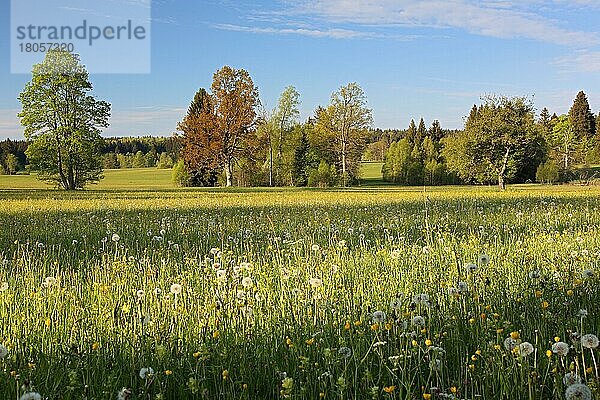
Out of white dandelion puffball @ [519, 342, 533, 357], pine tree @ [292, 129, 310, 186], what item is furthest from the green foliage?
white dandelion puffball @ [519, 342, 533, 357]

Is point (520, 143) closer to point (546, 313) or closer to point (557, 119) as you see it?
point (546, 313)

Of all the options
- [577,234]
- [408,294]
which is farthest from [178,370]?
[577,234]

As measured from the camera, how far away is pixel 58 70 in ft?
150

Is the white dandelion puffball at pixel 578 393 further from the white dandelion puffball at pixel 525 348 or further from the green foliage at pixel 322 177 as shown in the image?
the green foliage at pixel 322 177

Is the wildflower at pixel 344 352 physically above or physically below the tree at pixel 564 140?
below

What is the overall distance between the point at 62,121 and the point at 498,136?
36579 millimetres

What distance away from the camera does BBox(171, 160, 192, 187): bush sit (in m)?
64.6

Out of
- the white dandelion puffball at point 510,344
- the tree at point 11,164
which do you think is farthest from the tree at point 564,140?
the white dandelion puffball at point 510,344

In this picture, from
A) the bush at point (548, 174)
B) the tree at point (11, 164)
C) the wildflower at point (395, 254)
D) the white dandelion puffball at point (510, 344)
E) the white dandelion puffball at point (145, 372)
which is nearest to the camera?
the white dandelion puffball at point (145, 372)

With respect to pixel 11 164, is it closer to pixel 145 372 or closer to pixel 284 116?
pixel 284 116

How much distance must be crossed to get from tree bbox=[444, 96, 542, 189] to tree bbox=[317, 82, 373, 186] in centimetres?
1804

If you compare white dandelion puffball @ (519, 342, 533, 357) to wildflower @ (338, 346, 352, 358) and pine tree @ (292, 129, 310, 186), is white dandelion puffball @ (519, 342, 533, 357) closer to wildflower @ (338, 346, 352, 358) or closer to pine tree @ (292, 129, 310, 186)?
wildflower @ (338, 346, 352, 358)

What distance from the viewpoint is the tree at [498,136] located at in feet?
155

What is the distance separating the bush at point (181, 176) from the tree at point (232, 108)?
12.2 meters
